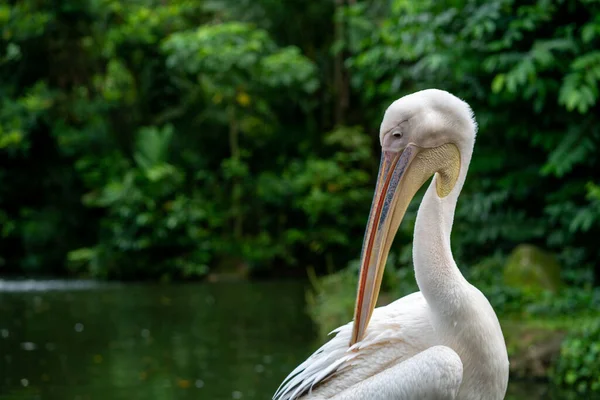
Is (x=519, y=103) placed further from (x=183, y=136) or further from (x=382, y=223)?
(x=183, y=136)

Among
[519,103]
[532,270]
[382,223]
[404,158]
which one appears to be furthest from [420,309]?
[519,103]

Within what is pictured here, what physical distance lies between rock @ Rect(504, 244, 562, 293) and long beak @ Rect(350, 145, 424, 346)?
4982 mm

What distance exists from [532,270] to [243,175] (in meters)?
8.03

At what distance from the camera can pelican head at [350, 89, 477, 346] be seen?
3178mm

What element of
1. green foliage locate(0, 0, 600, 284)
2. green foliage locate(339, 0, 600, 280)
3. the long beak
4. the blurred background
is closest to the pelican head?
the long beak

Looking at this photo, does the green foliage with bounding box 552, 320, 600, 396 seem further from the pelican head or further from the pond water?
the pelican head

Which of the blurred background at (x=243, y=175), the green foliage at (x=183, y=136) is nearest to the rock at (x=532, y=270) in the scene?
the blurred background at (x=243, y=175)

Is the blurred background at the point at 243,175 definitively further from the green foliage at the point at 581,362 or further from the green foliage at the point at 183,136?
the green foliage at the point at 581,362

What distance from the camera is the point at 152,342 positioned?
8.98m

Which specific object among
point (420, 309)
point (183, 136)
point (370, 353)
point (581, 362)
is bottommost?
point (183, 136)

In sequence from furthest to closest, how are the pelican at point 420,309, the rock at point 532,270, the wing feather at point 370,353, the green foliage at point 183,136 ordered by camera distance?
the green foliage at point 183,136
the rock at point 532,270
the wing feather at point 370,353
the pelican at point 420,309

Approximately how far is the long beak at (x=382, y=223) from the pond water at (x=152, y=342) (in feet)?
12.1

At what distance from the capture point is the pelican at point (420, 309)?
3.11 meters

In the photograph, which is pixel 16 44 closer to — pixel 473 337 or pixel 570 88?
pixel 570 88
